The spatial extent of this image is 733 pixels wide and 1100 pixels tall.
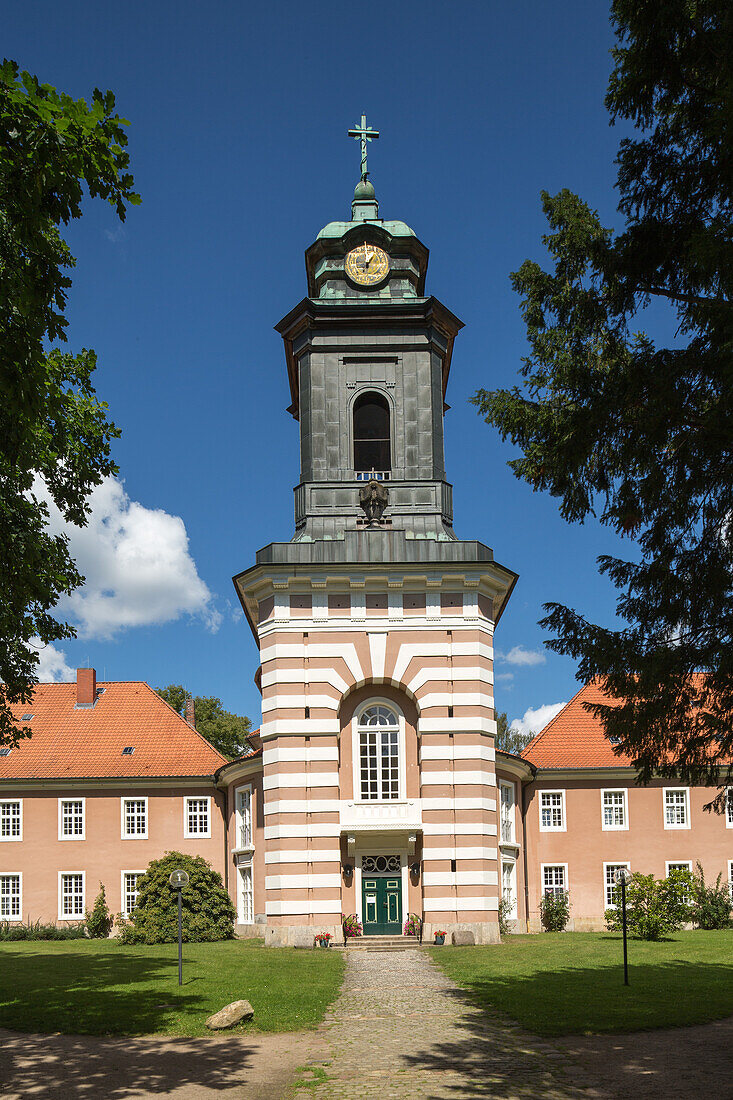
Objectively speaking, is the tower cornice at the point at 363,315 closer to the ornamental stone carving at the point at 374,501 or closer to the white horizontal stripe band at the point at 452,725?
the ornamental stone carving at the point at 374,501

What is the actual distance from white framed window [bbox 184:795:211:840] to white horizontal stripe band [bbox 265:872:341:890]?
37.0 ft

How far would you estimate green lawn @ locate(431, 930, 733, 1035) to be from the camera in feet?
47.1

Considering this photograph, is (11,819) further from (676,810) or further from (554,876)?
(676,810)

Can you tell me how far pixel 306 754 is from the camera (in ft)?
94.4

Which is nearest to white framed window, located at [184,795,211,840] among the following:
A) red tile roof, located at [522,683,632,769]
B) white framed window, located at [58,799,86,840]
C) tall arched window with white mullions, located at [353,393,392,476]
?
white framed window, located at [58,799,86,840]

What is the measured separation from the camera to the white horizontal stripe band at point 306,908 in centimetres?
2773

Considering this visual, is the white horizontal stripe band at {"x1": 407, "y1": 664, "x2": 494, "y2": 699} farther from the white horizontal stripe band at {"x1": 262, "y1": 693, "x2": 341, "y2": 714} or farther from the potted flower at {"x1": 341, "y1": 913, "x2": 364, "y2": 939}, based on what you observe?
the potted flower at {"x1": 341, "y1": 913, "x2": 364, "y2": 939}

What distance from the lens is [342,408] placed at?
32.3m

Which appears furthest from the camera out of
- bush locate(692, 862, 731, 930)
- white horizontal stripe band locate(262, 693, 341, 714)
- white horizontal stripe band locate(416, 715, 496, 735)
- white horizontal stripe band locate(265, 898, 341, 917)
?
bush locate(692, 862, 731, 930)

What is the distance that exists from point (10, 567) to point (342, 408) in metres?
19.2

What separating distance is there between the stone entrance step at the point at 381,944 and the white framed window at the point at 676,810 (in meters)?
13.3

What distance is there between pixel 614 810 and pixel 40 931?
2012 centimetres

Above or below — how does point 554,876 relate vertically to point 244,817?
below

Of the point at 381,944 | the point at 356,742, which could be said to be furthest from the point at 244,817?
the point at 381,944
